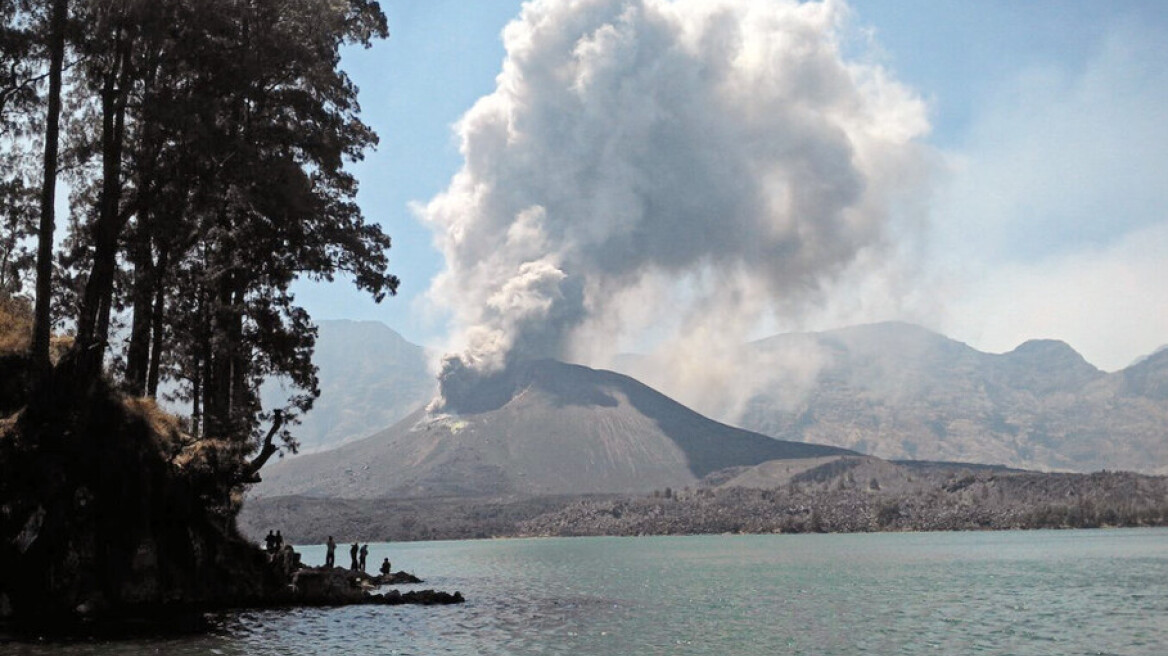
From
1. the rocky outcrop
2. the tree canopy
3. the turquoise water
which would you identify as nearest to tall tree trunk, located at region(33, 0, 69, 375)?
the tree canopy

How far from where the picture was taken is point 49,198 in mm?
33438

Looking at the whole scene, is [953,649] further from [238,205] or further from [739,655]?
[238,205]

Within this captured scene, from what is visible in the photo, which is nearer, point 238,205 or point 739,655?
point 739,655

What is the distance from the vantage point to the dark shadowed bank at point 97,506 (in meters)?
30.4

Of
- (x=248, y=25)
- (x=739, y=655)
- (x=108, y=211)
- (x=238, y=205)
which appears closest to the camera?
(x=739, y=655)

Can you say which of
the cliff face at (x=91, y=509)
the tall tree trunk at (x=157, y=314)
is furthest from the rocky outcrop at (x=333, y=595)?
the tall tree trunk at (x=157, y=314)

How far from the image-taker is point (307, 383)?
41.7 metres

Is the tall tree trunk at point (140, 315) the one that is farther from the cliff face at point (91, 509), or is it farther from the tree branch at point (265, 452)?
the tree branch at point (265, 452)

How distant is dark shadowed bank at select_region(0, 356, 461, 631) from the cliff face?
34 millimetres

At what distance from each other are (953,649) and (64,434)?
95.0 feet

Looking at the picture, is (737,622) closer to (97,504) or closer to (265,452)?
(265,452)

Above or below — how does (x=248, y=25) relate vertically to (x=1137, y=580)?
above

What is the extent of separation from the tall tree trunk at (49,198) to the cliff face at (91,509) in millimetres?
1488

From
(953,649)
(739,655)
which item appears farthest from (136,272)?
(953,649)
